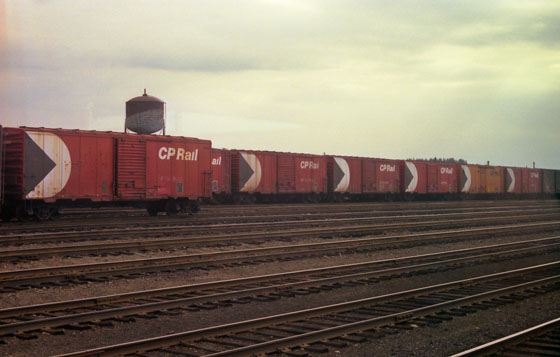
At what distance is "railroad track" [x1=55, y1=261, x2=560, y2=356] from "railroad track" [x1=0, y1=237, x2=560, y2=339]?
4.59ft

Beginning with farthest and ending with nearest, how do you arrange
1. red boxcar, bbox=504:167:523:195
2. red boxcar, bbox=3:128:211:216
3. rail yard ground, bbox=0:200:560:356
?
red boxcar, bbox=504:167:523:195 → red boxcar, bbox=3:128:211:216 → rail yard ground, bbox=0:200:560:356

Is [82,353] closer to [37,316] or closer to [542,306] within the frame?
[37,316]

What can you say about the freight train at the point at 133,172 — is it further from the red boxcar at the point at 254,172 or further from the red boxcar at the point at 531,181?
the red boxcar at the point at 531,181

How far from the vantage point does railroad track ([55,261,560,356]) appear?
6.23 m

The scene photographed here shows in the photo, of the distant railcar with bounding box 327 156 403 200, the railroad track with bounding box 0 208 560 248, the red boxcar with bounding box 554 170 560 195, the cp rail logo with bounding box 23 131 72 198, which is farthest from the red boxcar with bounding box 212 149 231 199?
the red boxcar with bounding box 554 170 560 195

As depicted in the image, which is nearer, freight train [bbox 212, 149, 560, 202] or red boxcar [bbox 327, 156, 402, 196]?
freight train [bbox 212, 149, 560, 202]

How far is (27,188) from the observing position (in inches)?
771

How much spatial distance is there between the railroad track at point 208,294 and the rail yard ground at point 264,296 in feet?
0.07

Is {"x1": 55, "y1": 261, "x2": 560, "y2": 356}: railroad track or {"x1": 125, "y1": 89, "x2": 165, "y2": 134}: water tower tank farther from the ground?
{"x1": 125, "y1": 89, "x2": 165, "y2": 134}: water tower tank

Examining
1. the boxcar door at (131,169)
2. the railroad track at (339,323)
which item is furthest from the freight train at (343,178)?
the railroad track at (339,323)

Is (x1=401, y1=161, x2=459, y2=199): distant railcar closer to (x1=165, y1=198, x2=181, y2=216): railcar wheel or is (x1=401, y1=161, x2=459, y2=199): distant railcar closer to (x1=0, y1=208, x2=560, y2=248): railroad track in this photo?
(x1=0, y1=208, x2=560, y2=248): railroad track

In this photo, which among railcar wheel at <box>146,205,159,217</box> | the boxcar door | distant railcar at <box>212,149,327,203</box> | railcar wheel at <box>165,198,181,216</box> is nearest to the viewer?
the boxcar door

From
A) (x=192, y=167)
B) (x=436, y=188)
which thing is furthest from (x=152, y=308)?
(x=436, y=188)

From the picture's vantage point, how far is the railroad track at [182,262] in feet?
33.1
